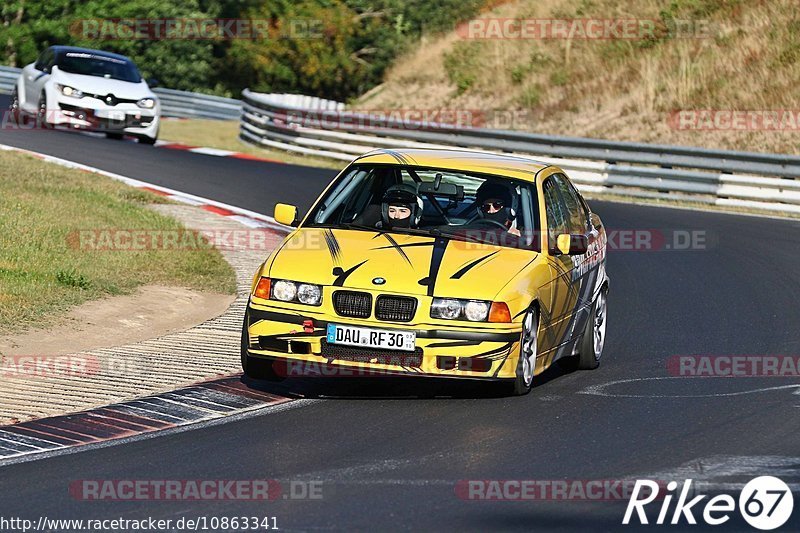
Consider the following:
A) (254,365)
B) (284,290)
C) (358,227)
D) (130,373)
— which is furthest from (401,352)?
(130,373)

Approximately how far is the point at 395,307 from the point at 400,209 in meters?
1.35

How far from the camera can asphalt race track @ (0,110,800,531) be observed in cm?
655

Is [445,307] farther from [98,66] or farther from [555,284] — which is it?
[98,66]

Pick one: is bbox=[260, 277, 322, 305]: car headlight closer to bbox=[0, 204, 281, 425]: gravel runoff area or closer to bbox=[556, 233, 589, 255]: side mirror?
bbox=[0, 204, 281, 425]: gravel runoff area

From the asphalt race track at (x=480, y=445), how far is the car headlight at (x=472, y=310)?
1.92ft

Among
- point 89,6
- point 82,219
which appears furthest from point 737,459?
point 89,6

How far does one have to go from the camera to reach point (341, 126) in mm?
28250

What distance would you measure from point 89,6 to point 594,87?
26996 millimetres

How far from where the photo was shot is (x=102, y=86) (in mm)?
26859

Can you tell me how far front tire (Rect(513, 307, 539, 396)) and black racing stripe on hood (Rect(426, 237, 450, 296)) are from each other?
63 cm
